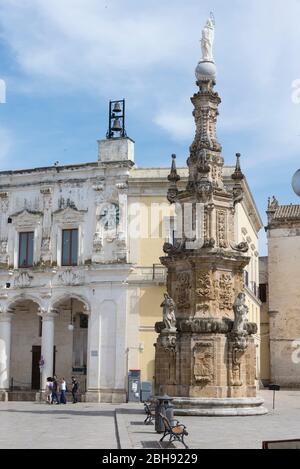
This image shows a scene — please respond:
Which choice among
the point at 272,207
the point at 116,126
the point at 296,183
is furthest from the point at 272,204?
the point at 296,183

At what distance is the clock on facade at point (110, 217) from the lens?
35469 millimetres

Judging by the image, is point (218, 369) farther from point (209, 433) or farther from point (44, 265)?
point (44, 265)

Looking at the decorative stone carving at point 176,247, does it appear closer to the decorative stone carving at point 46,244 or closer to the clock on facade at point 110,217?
the clock on facade at point 110,217

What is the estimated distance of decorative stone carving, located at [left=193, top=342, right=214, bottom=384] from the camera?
21969mm

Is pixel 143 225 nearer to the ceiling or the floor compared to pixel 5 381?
nearer to the ceiling

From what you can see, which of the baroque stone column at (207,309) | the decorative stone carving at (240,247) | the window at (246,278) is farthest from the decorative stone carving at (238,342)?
the window at (246,278)

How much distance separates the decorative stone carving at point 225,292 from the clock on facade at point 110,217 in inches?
519

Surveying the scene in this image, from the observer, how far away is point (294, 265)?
51.5 metres

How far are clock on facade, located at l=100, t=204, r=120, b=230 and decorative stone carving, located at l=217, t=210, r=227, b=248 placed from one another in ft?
40.8

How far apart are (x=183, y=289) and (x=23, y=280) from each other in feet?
50.1

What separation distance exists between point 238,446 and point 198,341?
25.6 ft

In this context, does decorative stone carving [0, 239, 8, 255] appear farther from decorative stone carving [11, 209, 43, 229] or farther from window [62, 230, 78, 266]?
window [62, 230, 78, 266]

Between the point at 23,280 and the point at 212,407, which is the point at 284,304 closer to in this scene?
the point at 23,280

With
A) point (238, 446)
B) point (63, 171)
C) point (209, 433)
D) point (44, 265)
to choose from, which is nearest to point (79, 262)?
point (44, 265)
